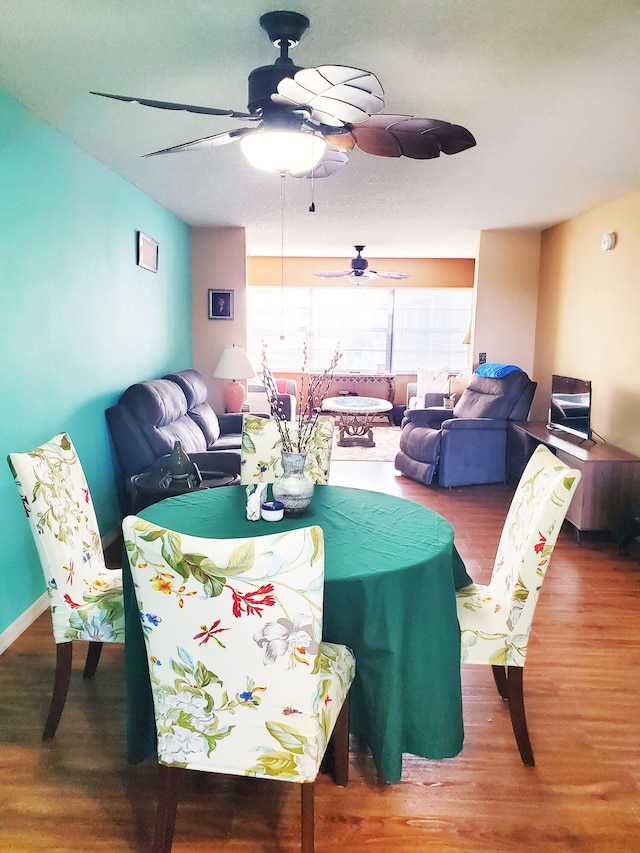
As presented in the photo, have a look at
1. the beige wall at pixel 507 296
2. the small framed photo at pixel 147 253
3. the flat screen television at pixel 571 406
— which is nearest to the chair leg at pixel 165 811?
the small framed photo at pixel 147 253

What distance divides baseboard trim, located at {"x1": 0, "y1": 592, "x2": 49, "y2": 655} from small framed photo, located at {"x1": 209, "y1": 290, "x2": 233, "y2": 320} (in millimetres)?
3815

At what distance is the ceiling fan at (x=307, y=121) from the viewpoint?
175cm

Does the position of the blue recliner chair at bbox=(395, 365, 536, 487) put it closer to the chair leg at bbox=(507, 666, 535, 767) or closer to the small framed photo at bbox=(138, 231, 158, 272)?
the small framed photo at bbox=(138, 231, 158, 272)

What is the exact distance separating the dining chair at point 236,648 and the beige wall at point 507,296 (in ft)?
17.4

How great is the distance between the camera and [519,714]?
6.28 ft

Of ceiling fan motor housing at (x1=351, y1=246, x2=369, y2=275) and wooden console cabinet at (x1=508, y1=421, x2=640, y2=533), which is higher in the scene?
ceiling fan motor housing at (x1=351, y1=246, x2=369, y2=275)

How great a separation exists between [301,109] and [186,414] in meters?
3.13

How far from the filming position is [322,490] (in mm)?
2494

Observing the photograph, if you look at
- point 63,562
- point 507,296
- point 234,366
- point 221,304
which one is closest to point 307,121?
point 63,562

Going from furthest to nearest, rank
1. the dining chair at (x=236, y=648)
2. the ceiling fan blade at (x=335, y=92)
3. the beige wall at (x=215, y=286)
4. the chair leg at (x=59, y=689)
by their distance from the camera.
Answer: the beige wall at (x=215, y=286) → the chair leg at (x=59, y=689) → the ceiling fan blade at (x=335, y=92) → the dining chair at (x=236, y=648)

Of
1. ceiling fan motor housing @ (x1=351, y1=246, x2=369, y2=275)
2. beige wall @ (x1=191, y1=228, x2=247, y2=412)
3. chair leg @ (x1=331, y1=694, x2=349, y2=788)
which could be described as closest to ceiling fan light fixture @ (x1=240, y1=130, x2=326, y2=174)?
chair leg @ (x1=331, y1=694, x2=349, y2=788)

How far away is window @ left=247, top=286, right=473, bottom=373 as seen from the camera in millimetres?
9242

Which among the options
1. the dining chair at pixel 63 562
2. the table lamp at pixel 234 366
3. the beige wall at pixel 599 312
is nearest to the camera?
the dining chair at pixel 63 562

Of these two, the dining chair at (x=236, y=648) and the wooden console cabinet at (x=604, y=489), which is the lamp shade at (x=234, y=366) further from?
the dining chair at (x=236, y=648)
